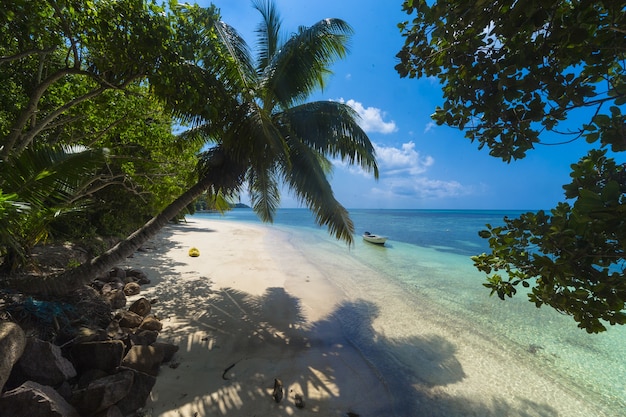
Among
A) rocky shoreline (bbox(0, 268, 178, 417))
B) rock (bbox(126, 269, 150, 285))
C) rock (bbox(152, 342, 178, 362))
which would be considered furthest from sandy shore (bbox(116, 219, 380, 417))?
rocky shoreline (bbox(0, 268, 178, 417))

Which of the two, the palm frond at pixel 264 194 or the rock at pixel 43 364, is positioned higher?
the palm frond at pixel 264 194

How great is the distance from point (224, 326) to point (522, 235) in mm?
5408

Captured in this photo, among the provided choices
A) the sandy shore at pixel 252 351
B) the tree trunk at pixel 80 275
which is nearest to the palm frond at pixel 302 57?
the tree trunk at pixel 80 275

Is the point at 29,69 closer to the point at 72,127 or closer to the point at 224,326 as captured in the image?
the point at 72,127

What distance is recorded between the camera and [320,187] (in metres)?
6.22

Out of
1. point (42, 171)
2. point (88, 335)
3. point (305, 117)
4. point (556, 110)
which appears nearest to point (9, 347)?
point (88, 335)

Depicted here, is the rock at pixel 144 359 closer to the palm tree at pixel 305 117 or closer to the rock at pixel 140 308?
the rock at pixel 140 308

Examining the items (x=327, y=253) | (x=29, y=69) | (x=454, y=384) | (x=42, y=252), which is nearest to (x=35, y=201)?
(x=29, y=69)

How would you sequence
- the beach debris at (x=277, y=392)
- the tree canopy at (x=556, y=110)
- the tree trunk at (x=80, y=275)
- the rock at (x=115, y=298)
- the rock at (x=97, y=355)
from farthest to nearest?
1. the rock at (x=115, y=298)
2. the tree trunk at (x=80, y=275)
3. the beach debris at (x=277, y=392)
4. the rock at (x=97, y=355)
5. the tree canopy at (x=556, y=110)

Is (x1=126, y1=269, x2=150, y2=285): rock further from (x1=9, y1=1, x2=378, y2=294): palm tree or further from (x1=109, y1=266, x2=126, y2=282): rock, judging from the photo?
(x1=9, y1=1, x2=378, y2=294): palm tree

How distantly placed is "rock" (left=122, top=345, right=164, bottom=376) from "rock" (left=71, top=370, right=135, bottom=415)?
500mm

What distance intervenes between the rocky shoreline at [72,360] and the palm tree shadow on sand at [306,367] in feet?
1.45

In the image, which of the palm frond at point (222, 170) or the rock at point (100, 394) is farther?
the palm frond at point (222, 170)

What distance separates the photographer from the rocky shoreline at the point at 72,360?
2199 millimetres
